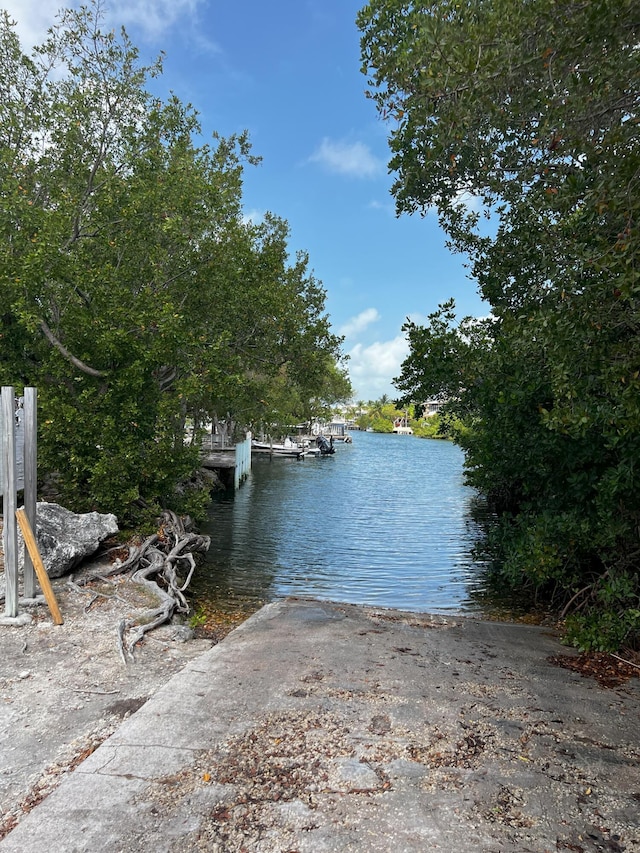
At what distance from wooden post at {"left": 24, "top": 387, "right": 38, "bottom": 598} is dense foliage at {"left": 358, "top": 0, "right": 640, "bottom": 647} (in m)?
5.02

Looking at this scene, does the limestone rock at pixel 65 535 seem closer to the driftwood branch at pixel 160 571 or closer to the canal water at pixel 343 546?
the driftwood branch at pixel 160 571

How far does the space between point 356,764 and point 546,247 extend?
5.86 metres

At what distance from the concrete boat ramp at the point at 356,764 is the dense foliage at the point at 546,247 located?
234cm

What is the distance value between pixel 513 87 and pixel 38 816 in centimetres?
600

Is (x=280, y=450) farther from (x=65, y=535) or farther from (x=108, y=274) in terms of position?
(x=65, y=535)

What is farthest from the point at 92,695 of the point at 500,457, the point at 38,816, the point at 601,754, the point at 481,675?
the point at 500,457

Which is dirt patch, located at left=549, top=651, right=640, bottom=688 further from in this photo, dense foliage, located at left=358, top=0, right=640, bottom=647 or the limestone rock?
the limestone rock

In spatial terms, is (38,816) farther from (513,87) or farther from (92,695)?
A: (513,87)

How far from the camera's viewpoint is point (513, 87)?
477cm

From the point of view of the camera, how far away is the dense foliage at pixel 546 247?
4.25m

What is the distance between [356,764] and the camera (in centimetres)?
358

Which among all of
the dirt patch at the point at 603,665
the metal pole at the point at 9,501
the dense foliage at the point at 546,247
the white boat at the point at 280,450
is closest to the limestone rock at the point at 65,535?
the metal pole at the point at 9,501

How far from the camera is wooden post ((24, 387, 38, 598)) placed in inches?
265

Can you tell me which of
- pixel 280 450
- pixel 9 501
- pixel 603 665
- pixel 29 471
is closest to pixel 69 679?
pixel 9 501
